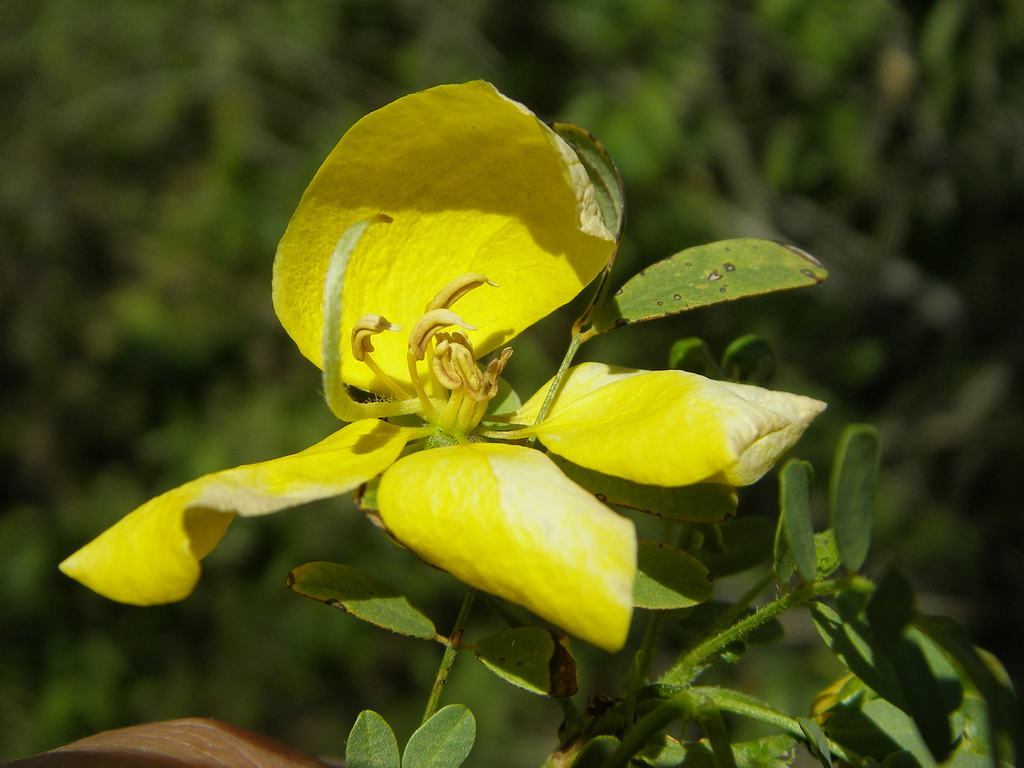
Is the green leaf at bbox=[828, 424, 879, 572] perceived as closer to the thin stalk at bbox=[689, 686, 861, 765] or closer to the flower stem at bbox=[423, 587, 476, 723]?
the thin stalk at bbox=[689, 686, 861, 765]

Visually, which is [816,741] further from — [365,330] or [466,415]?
[365,330]

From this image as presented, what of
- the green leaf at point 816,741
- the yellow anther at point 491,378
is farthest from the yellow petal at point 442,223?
the green leaf at point 816,741

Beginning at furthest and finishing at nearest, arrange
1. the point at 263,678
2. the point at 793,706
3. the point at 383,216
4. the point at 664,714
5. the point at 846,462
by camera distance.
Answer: the point at 263,678 → the point at 793,706 → the point at 383,216 → the point at 664,714 → the point at 846,462

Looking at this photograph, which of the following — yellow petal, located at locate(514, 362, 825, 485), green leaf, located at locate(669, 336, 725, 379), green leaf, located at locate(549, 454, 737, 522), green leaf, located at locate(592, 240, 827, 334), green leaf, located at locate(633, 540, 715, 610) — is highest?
green leaf, located at locate(592, 240, 827, 334)

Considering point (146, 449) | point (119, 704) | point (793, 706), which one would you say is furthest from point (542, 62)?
point (119, 704)

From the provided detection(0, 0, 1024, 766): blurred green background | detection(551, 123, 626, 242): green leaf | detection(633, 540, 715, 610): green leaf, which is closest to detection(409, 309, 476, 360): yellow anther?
detection(551, 123, 626, 242): green leaf

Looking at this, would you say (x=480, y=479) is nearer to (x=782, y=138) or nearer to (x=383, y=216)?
(x=383, y=216)
